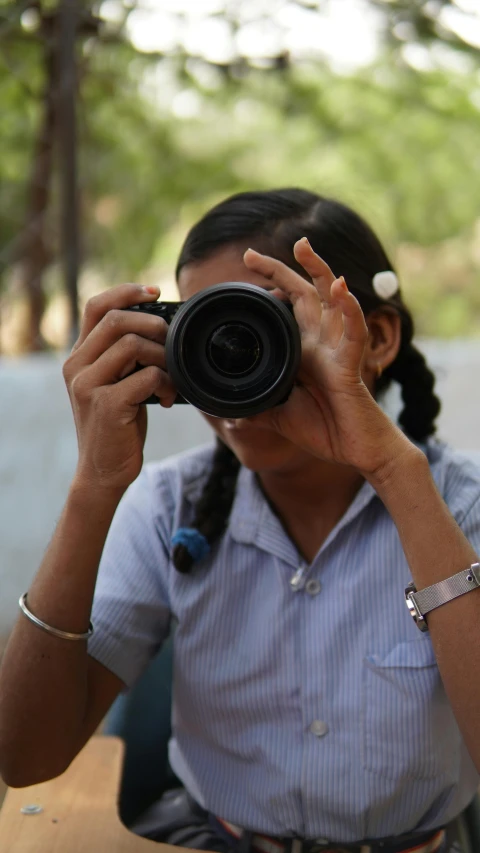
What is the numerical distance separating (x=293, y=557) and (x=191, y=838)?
0.39 m

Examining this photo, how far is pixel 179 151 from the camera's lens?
4.55m

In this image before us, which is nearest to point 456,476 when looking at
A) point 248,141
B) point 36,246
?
point 36,246

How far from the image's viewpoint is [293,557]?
1.29 meters

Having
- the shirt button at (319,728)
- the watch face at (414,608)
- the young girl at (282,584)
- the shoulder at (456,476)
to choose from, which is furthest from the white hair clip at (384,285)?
the shirt button at (319,728)

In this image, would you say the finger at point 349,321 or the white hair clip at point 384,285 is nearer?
the finger at point 349,321

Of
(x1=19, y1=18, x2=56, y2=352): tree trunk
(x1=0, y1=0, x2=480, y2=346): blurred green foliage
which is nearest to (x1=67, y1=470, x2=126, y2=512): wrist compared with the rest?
(x1=19, y1=18, x2=56, y2=352): tree trunk

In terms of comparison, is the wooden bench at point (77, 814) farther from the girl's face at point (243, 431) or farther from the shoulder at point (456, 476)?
the shoulder at point (456, 476)

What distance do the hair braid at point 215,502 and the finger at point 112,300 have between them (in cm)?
32

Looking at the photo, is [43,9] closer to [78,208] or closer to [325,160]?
[78,208]

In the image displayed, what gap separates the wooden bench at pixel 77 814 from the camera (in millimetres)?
1067

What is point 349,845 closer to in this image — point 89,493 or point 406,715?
point 406,715

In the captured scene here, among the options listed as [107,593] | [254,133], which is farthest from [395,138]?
[107,593]

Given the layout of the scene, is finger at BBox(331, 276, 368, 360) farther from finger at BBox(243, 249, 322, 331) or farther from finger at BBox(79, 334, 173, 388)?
finger at BBox(79, 334, 173, 388)

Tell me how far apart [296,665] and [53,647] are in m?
0.30
